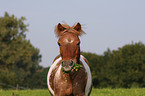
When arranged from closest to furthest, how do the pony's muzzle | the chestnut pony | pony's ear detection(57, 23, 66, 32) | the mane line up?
1. the pony's muzzle
2. the chestnut pony
3. the mane
4. pony's ear detection(57, 23, 66, 32)

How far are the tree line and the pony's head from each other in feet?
131

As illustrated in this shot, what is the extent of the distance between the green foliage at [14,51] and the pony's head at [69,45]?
131 ft

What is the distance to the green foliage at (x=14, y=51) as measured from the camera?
43916 mm

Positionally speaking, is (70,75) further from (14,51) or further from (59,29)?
(14,51)

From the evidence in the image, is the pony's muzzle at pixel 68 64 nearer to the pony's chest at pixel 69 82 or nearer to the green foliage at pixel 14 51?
the pony's chest at pixel 69 82

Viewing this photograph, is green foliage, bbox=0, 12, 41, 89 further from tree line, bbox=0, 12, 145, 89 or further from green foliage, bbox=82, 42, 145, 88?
green foliage, bbox=82, 42, 145, 88

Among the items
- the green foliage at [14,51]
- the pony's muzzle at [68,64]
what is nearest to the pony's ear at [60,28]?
the pony's muzzle at [68,64]

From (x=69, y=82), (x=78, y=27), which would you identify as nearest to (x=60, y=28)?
(x=78, y=27)

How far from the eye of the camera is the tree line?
44.0 metres

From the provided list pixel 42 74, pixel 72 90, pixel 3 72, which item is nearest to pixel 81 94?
pixel 72 90

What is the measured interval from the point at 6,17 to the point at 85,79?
45.5 m

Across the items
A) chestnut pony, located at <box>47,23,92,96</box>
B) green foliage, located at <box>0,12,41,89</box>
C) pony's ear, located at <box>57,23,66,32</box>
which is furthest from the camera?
green foliage, located at <box>0,12,41,89</box>

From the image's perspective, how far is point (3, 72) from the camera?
140 ft

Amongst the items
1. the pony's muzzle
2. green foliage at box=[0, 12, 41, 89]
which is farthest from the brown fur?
green foliage at box=[0, 12, 41, 89]
